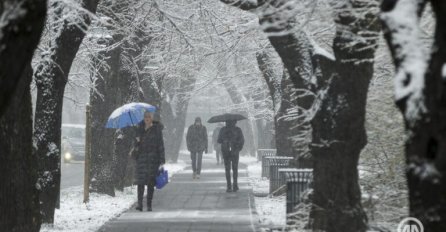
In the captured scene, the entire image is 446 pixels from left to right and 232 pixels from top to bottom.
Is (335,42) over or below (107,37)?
below

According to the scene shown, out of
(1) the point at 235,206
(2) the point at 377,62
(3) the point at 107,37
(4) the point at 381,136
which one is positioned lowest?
(1) the point at 235,206

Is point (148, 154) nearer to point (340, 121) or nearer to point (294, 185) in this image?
point (294, 185)

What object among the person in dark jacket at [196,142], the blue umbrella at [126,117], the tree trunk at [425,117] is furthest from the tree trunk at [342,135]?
the person in dark jacket at [196,142]

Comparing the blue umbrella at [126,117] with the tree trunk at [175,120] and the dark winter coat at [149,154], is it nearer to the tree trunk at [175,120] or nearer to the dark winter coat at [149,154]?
the dark winter coat at [149,154]

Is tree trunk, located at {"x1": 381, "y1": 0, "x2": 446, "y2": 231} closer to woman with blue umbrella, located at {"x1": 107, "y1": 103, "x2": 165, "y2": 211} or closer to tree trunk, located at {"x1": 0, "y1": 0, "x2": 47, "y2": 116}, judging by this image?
tree trunk, located at {"x1": 0, "y1": 0, "x2": 47, "y2": 116}

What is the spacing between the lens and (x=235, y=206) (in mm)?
18578

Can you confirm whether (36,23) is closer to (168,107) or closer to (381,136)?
(381,136)

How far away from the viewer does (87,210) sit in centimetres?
1778

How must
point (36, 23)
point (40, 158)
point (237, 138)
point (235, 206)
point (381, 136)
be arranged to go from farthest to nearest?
point (237, 138)
point (235, 206)
point (40, 158)
point (381, 136)
point (36, 23)

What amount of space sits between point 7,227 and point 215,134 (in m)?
34.7

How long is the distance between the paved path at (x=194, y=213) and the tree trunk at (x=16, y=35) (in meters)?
7.44

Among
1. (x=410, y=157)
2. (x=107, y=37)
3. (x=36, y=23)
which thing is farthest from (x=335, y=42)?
(x=107, y=37)

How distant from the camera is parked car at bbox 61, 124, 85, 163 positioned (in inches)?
1688

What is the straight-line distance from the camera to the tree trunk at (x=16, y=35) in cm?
668
